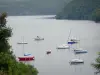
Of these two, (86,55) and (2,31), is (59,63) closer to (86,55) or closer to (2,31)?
(86,55)

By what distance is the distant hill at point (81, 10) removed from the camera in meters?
150

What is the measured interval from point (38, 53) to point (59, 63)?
Result: 10.5 m

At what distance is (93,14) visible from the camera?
5566 inches

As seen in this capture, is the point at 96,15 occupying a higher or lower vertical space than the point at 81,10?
lower

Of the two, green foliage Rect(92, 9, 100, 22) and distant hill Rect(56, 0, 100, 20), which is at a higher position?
distant hill Rect(56, 0, 100, 20)

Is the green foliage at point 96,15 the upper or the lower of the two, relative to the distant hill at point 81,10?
lower

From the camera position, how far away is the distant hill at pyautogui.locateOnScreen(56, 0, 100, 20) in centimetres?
15012

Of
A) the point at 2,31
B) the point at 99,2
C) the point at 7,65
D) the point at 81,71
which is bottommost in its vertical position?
the point at 81,71

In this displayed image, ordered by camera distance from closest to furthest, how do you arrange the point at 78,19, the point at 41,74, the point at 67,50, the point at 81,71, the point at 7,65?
the point at 7,65 → the point at 41,74 → the point at 81,71 → the point at 67,50 → the point at 78,19

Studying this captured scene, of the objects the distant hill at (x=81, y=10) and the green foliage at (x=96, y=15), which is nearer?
the green foliage at (x=96, y=15)

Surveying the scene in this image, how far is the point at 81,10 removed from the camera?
156875mm

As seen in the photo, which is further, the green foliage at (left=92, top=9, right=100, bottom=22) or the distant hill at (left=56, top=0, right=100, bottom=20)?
the distant hill at (left=56, top=0, right=100, bottom=20)

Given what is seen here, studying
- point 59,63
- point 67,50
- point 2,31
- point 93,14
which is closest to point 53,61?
point 59,63

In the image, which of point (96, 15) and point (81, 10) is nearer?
point (96, 15)
